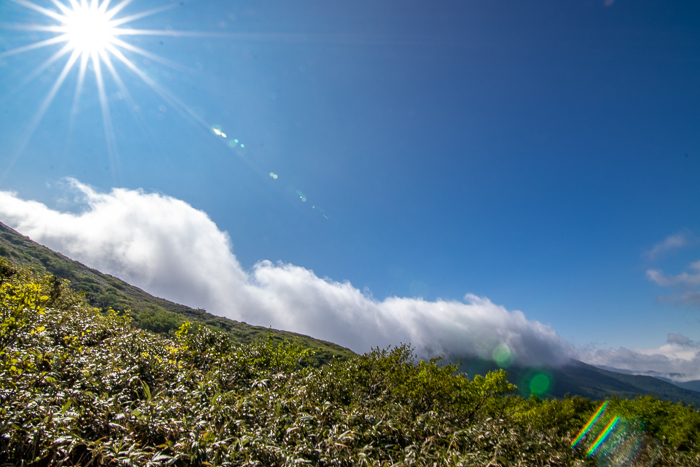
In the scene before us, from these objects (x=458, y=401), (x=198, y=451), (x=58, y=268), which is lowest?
(x=458, y=401)

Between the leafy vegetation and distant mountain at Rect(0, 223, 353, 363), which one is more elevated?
distant mountain at Rect(0, 223, 353, 363)

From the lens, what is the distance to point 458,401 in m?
22.3

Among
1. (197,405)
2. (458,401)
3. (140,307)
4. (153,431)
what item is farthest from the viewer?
(140,307)

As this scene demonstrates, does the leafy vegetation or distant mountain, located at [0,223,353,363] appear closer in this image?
the leafy vegetation

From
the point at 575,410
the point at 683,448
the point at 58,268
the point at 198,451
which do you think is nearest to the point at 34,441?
the point at 198,451

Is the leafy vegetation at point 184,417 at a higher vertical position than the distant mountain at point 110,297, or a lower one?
lower

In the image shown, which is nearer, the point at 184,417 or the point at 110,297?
the point at 184,417

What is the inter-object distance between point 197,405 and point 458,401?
2199 centimetres

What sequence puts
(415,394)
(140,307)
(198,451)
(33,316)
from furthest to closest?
(140,307) < (415,394) < (33,316) < (198,451)

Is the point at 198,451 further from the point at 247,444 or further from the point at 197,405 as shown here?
the point at 197,405

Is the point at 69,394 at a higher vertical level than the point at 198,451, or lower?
higher

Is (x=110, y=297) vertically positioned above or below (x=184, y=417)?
above

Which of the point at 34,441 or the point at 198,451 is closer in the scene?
the point at 34,441

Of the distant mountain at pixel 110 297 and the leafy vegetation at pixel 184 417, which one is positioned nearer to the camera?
the leafy vegetation at pixel 184 417
